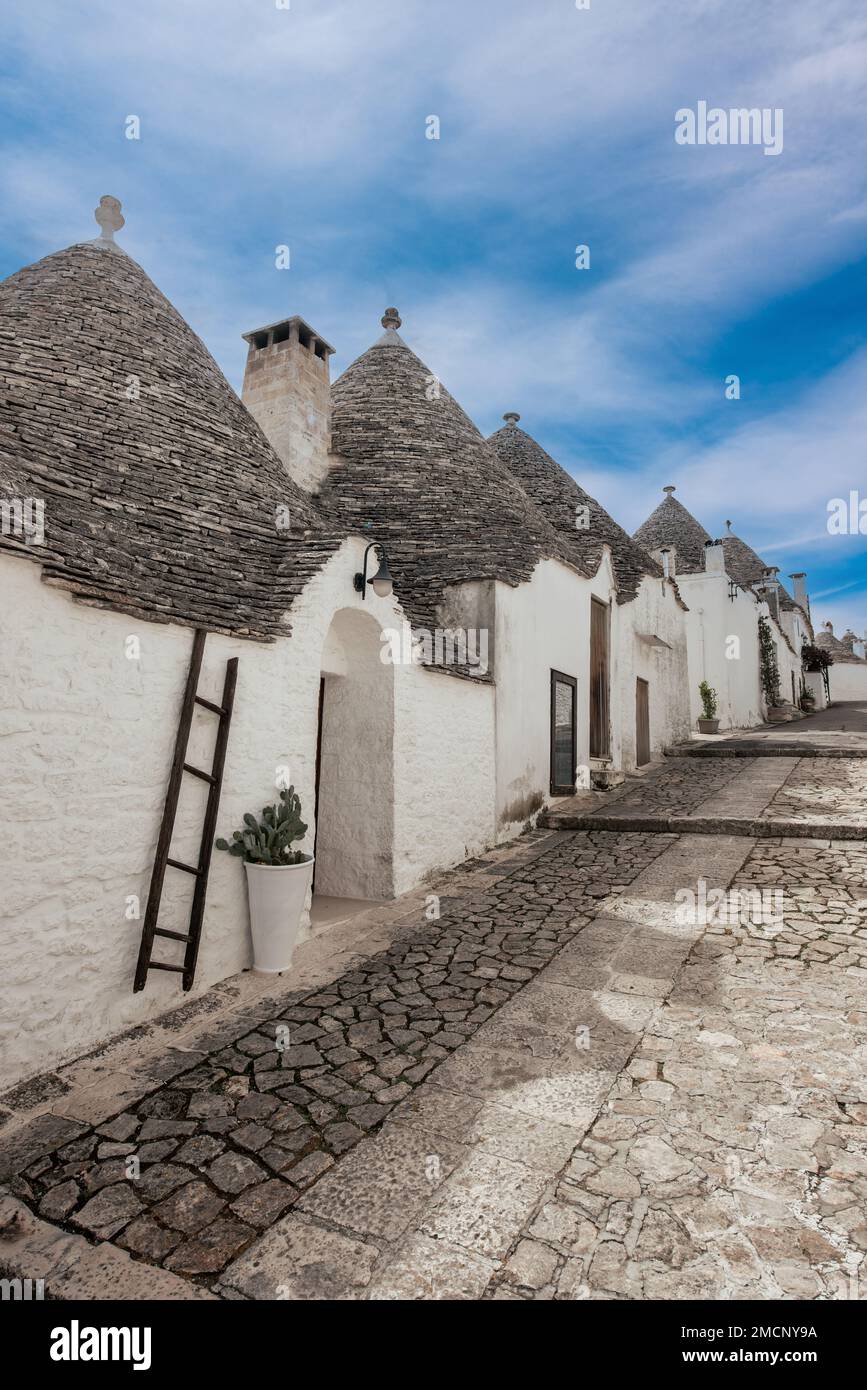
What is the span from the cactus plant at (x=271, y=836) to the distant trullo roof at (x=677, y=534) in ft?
71.1

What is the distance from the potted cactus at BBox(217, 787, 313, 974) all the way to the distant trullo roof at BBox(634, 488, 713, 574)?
71.5 ft

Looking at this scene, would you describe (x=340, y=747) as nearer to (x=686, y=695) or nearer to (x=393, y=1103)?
(x=393, y=1103)

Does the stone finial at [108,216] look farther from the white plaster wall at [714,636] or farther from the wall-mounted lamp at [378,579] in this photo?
the white plaster wall at [714,636]

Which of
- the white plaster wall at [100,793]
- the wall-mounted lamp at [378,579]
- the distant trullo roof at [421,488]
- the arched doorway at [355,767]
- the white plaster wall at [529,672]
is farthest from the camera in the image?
the distant trullo roof at [421,488]

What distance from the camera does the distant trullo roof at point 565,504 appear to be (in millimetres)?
14336

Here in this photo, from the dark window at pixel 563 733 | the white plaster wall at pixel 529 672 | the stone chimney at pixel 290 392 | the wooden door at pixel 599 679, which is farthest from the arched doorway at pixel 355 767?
the wooden door at pixel 599 679

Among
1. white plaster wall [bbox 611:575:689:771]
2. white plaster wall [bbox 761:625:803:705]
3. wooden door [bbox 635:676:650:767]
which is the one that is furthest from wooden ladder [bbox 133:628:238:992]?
white plaster wall [bbox 761:625:803:705]

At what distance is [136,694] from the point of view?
4.29 m

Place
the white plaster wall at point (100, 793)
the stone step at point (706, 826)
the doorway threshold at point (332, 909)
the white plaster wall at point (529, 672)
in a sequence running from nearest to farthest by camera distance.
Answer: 1. the white plaster wall at point (100, 793)
2. the doorway threshold at point (332, 909)
3. the stone step at point (706, 826)
4. the white plaster wall at point (529, 672)

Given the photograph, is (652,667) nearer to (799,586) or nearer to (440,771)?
(440,771)

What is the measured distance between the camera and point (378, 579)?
6320 millimetres

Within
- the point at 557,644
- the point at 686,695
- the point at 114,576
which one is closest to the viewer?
the point at 114,576
